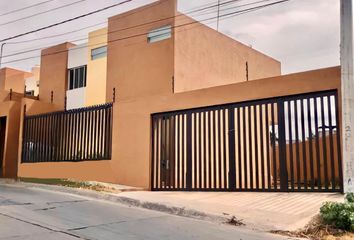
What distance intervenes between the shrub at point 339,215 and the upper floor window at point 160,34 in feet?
42.8

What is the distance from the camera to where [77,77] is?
1054 inches

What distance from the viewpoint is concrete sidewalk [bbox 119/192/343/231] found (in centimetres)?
836

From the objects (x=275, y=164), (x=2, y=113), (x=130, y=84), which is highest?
(x=130, y=84)

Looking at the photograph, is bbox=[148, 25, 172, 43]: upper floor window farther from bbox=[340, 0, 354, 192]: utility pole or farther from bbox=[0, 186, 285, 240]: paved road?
bbox=[340, 0, 354, 192]: utility pole

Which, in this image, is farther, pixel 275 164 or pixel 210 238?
pixel 275 164

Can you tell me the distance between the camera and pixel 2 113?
21.5 metres

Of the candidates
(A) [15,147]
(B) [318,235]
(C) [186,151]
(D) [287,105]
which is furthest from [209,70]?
(B) [318,235]

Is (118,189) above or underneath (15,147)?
underneath

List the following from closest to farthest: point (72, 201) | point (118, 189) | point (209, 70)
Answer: point (72, 201) → point (118, 189) → point (209, 70)

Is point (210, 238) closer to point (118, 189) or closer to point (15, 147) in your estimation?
point (118, 189)

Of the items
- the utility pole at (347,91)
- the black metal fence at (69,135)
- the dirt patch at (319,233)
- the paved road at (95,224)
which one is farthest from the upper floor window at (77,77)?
the dirt patch at (319,233)

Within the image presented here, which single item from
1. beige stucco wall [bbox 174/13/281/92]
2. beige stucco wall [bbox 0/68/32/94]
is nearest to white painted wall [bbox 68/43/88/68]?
beige stucco wall [bbox 0/68/32/94]

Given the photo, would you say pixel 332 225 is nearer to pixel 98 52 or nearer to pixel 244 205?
pixel 244 205

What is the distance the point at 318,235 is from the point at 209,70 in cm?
1366
